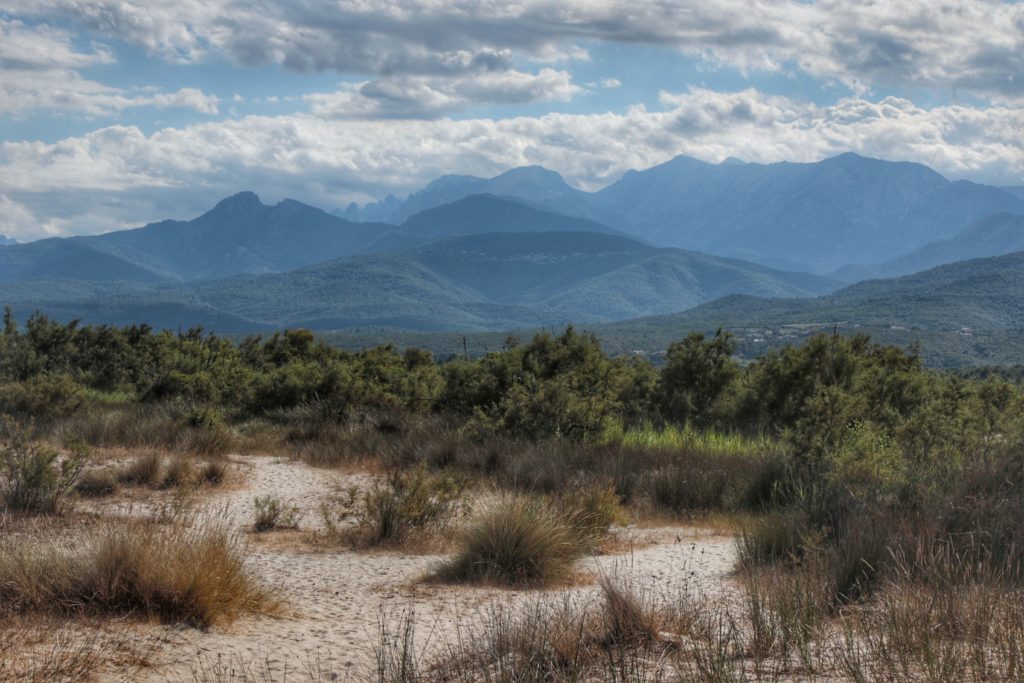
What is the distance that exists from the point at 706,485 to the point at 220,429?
10.2 metres

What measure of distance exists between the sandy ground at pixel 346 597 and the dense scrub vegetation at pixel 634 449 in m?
0.51

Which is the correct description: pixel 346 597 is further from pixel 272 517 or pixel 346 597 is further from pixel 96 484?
pixel 96 484

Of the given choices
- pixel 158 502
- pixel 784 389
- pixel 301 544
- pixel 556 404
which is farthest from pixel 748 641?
pixel 784 389

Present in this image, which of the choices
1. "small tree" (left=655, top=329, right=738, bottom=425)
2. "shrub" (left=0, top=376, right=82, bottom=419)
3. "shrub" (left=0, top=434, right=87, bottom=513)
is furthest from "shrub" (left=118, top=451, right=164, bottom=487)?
"small tree" (left=655, top=329, right=738, bottom=425)

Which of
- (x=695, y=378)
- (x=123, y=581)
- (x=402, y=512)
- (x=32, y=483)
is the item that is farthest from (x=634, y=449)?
(x=123, y=581)

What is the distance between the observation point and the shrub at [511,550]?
7.84 m

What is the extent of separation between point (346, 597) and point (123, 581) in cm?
197

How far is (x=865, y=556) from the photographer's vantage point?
21.3 feet

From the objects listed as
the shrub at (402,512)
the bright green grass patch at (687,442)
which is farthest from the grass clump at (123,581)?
the bright green grass patch at (687,442)

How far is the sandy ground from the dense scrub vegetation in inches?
20.1

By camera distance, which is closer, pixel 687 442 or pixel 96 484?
pixel 96 484

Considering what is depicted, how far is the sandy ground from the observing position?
5.34 m

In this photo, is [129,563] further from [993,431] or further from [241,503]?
[993,431]

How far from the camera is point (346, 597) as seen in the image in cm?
733
